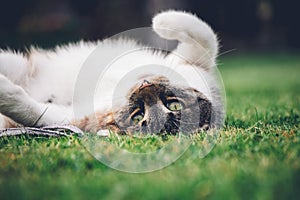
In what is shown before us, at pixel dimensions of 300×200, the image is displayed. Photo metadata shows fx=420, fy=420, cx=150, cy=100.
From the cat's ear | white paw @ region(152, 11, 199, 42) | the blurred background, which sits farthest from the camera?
the blurred background

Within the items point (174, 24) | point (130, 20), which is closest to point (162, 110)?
point (174, 24)

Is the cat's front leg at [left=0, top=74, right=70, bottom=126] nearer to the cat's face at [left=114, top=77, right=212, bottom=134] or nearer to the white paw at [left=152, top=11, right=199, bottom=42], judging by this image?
the cat's face at [left=114, top=77, right=212, bottom=134]

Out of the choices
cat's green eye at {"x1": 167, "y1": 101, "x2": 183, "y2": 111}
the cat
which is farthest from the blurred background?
cat's green eye at {"x1": 167, "y1": 101, "x2": 183, "y2": 111}

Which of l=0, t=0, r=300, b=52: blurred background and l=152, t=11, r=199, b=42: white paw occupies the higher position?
l=152, t=11, r=199, b=42: white paw

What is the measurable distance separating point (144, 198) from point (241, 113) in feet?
6.28

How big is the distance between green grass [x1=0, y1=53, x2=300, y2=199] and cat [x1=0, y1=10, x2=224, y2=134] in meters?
0.21

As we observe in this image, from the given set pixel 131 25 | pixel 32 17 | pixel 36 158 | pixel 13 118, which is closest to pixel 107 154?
pixel 36 158

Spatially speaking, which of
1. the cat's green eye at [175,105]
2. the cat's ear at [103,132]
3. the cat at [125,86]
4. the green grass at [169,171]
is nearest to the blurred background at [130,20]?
the cat at [125,86]

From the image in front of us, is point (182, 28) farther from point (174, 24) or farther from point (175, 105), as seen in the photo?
point (175, 105)

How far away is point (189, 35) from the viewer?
281cm

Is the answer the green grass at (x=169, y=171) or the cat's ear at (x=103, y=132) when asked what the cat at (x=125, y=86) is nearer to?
the cat's ear at (x=103, y=132)

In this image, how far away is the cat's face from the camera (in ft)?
7.54

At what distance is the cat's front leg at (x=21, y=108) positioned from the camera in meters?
2.23

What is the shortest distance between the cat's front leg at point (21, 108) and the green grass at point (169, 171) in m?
0.19
